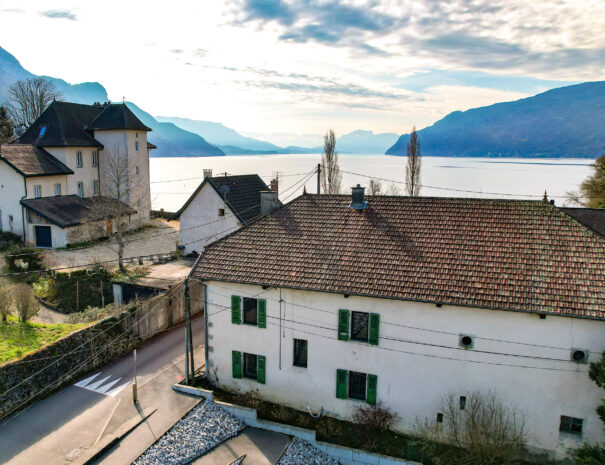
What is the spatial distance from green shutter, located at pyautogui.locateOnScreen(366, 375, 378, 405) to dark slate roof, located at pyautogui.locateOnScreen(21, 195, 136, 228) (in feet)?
107

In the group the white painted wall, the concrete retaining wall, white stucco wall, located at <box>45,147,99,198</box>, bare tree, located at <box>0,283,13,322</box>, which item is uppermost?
white stucco wall, located at <box>45,147,99,198</box>

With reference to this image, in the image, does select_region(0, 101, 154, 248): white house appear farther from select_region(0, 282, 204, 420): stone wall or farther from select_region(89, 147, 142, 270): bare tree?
select_region(0, 282, 204, 420): stone wall

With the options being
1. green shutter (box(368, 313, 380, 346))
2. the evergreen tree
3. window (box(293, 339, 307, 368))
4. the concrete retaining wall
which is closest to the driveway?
the concrete retaining wall

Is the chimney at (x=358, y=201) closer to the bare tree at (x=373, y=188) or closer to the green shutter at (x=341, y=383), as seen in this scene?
the green shutter at (x=341, y=383)

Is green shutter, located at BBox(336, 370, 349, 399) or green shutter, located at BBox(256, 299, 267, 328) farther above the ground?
green shutter, located at BBox(256, 299, 267, 328)

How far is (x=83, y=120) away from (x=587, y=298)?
51.4 meters

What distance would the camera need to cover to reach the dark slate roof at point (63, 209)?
130ft

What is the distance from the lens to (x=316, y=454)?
16172mm

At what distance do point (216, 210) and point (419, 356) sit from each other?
22349 mm

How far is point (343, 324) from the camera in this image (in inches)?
680

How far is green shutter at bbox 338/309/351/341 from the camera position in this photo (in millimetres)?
17219

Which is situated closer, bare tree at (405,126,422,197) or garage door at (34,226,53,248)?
garage door at (34,226,53,248)

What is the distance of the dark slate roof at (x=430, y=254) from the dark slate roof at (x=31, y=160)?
1206 inches

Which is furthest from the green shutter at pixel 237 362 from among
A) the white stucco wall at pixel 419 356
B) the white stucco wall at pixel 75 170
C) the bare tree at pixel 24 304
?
the white stucco wall at pixel 75 170
